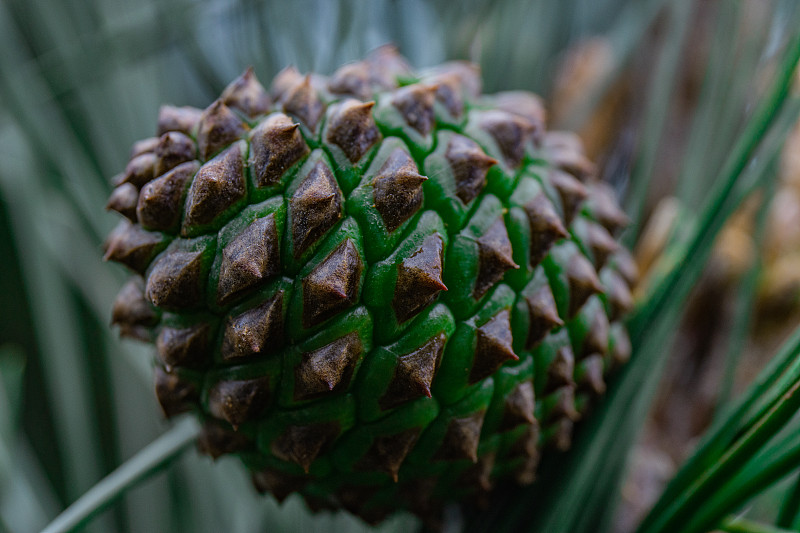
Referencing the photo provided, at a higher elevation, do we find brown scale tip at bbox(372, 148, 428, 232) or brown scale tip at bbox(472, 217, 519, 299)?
brown scale tip at bbox(372, 148, 428, 232)

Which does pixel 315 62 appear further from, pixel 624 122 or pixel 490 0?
pixel 624 122

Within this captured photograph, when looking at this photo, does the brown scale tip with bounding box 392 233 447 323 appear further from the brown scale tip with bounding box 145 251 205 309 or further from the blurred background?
the blurred background

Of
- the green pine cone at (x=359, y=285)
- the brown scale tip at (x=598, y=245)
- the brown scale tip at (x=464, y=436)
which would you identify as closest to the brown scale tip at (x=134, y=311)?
the green pine cone at (x=359, y=285)

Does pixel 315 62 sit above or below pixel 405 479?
above

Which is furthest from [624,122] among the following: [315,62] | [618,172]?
[315,62]

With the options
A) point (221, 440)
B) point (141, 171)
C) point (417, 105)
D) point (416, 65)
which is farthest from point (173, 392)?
point (416, 65)

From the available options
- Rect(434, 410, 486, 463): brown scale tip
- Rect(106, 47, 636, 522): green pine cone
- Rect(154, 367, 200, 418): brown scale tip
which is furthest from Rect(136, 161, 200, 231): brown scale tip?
Rect(434, 410, 486, 463): brown scale tip
